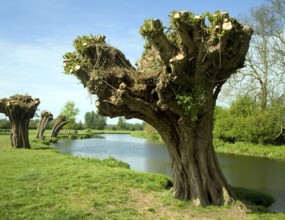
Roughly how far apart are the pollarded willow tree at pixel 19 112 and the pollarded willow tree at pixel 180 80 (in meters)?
17.2

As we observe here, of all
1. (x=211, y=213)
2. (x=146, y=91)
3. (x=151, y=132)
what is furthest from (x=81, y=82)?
(x=151, y=132)

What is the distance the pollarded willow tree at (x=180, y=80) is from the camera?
8797 mm

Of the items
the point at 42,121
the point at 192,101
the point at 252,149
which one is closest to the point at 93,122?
the point at 42,121

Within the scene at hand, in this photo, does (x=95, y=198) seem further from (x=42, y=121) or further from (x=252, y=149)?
(x=42, y=121)

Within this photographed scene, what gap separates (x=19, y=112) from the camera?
26.7 meters

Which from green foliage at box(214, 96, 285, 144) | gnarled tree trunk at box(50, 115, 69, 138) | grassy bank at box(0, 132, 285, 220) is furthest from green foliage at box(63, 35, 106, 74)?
gnarled tree trunk at box(50, 115, 69, 138)

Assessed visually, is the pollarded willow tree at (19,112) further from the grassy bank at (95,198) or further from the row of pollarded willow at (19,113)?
the grassy bank at (95,198)

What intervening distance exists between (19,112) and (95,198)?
60.2 feet

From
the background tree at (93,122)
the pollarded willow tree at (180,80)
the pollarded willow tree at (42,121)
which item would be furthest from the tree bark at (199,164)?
the background tree at (93,122)

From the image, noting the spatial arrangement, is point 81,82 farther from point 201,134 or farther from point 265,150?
point 265,150

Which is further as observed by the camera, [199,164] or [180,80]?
[199,164]

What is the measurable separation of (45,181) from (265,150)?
25.3m

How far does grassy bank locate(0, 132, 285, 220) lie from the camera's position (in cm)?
923

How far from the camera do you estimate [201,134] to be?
1045 cm
